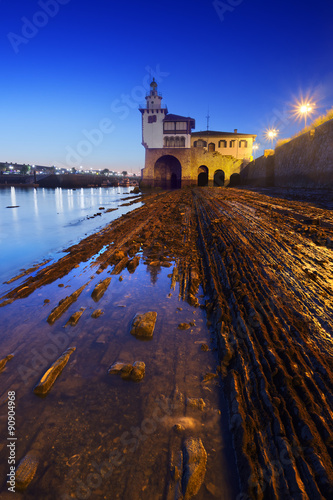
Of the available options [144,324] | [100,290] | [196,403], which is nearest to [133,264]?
[100,290]

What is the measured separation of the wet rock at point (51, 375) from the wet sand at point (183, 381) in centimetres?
6

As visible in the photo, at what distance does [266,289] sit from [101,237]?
6.74 m

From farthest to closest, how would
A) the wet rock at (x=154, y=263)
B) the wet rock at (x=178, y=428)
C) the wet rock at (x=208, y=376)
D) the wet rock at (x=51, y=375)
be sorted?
1. the wet rock at (x=154, y=263)
2. the wet rock at (x=208, y=376)
3. the wet rock at (x=51, y=375)
4. the wet rock at (x=178, y=428)

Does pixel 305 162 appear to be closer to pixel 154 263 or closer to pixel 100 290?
pixel 154 263

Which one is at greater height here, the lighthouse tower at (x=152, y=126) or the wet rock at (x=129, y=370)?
the lighthouse tower at (x=152, y=126)

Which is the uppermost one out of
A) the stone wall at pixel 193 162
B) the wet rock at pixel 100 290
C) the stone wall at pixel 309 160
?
the stone wall at pixel 193 162

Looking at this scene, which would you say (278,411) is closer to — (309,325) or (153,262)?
(309,325)

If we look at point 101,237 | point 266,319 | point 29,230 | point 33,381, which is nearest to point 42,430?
point 33,381

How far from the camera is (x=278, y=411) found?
2105 mm

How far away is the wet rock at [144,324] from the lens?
11.3 ft

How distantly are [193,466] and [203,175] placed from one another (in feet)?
167

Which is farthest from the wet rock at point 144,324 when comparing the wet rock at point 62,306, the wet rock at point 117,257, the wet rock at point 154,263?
the wet rock at point 117,257

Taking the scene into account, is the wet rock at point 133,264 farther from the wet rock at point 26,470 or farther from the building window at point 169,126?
the building window at point 169,126

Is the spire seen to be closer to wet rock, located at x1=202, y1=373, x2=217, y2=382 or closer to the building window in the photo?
the building window
